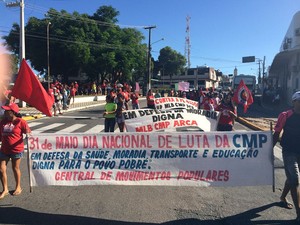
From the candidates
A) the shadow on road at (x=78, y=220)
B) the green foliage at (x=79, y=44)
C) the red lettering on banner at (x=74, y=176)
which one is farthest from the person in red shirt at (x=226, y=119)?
the green foliage at (x=79, y=44)

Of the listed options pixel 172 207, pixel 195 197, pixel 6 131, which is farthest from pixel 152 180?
pixel 6 131

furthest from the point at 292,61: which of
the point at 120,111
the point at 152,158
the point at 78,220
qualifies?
the point at 78,220

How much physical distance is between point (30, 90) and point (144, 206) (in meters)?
2.72

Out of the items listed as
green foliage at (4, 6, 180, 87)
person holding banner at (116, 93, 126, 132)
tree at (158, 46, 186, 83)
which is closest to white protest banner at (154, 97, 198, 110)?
person holding banner at (116, 93, 126, 132)

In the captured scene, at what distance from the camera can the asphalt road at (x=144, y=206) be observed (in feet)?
16.9

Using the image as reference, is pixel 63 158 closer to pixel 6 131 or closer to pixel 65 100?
pixel 6 131

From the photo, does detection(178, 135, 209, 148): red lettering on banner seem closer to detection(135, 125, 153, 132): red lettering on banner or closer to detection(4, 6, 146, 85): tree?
detection(135, 125, 153, 132): red lettering on banner

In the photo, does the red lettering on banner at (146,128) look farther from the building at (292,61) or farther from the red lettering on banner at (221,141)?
the building at (292,61)

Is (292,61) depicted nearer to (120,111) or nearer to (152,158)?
(120,111)

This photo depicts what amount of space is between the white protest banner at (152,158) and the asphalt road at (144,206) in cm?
34

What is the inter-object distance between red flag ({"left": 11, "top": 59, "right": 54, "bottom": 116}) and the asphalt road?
1.48 m

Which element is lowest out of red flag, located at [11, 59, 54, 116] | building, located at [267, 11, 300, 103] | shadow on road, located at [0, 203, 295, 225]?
shadow on road, located at [0, 203, 295, 225]

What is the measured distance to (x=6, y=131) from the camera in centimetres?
595

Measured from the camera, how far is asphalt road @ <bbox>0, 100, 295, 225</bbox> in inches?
202
